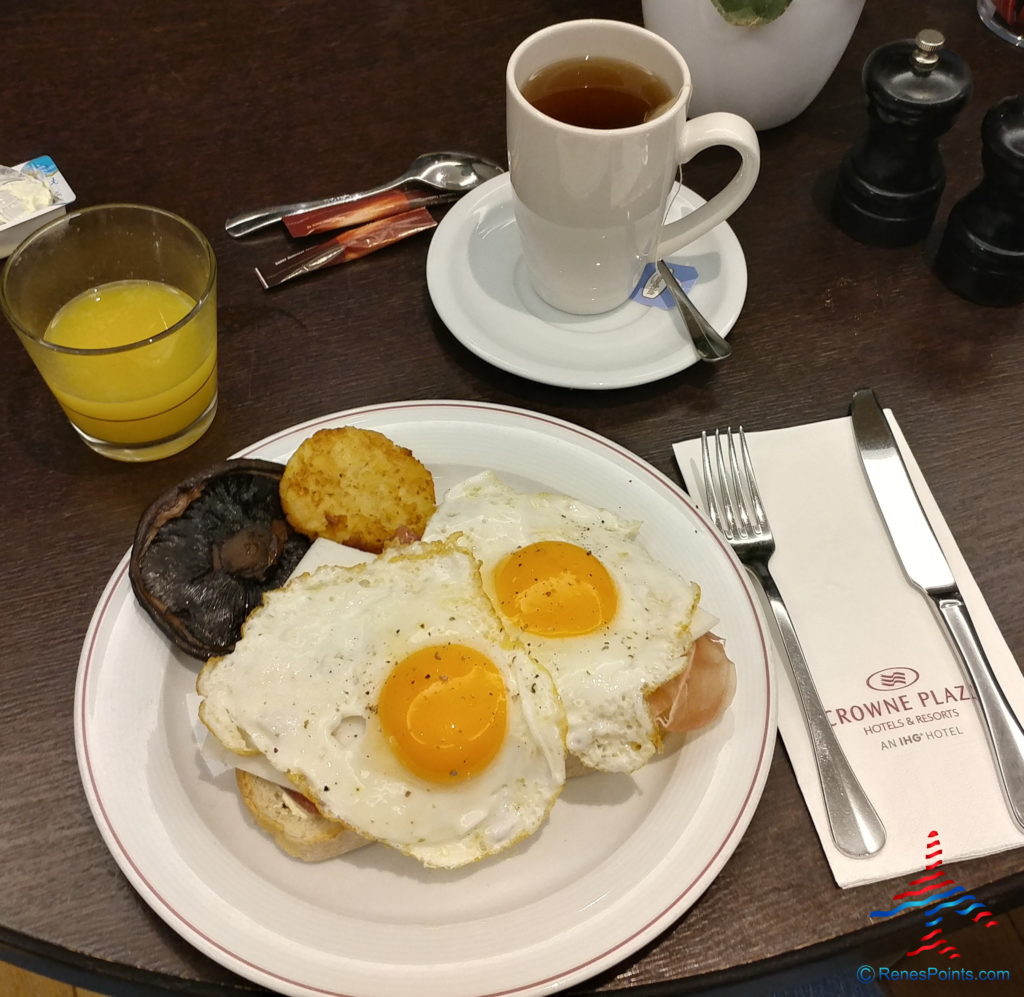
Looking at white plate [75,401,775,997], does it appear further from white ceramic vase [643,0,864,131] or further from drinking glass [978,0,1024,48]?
drinking glass [978,0,1024,48]

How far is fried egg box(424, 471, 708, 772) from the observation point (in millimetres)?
1135

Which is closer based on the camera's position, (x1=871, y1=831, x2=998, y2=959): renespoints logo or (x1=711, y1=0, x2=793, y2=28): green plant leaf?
(x1=871, y1=831, x2=998, y2=959): renespoints logo

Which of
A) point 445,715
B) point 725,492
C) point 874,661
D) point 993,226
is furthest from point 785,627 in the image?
point 993,226

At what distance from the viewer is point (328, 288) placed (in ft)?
5.78

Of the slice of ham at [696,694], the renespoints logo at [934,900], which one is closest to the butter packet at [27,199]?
the slice of ham at [696,694]

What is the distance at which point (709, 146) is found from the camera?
59.9 inches

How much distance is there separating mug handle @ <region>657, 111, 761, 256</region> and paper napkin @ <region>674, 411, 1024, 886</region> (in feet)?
1.27

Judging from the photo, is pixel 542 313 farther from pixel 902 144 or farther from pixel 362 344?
pixel 902 144

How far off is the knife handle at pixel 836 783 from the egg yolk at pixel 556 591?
29 cm

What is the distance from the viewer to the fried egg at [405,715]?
1092 mm

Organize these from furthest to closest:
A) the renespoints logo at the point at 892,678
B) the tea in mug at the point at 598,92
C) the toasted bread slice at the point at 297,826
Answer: the tea in mug at the point at 598,92 < the renespoints logo at the point at 892,678 < the toasted bread slice at the point at 297,826

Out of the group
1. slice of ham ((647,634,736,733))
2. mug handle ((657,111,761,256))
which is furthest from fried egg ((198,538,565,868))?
mug handle ((657,111,761,256))

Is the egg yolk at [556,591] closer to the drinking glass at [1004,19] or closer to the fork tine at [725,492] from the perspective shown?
the fork tine at [725,492]

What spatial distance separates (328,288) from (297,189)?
0.96ft
